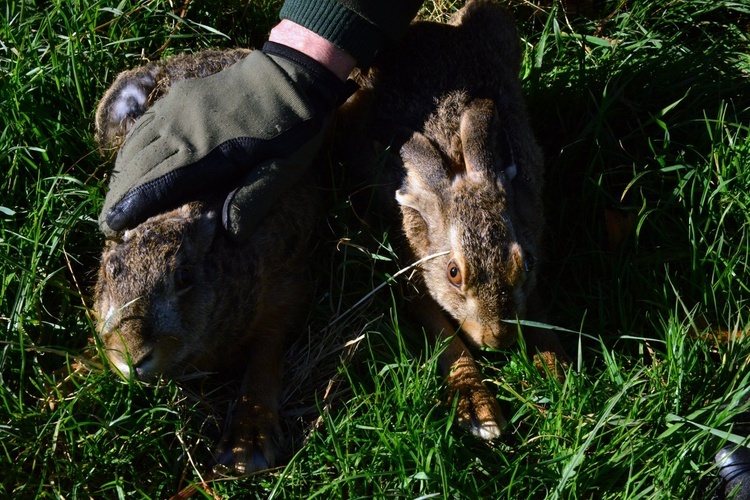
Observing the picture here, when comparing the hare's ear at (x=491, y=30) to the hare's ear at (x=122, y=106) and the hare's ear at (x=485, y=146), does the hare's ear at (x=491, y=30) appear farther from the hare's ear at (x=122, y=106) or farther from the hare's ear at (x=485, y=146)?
the hare's ear at (x=122, y=106)

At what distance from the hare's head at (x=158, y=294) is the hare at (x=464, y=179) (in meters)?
1.15

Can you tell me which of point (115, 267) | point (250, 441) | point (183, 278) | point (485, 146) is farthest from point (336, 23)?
point (250, 441)

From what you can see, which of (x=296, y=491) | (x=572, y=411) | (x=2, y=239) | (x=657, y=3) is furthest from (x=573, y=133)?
(x=2, y=239)

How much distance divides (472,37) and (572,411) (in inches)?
91.8

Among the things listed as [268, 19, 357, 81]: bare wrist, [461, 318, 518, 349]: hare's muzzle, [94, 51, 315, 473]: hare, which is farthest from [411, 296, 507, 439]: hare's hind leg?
[268, 19, 357, 81]: bare wrist

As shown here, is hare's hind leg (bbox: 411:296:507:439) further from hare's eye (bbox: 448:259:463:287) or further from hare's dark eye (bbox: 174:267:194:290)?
hare's dark eye (bbox: 174:267:194:290)

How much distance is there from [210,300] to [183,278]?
17 cm

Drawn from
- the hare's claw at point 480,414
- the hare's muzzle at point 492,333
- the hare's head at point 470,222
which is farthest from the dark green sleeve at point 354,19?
the hare's claw at point 480,414

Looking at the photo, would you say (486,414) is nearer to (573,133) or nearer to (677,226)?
(677,226)

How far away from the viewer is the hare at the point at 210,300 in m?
4.15

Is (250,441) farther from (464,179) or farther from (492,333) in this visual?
(464,179)

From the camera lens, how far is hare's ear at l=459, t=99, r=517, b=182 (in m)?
4.76

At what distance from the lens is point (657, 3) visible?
6062 millimetres

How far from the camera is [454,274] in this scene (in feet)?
15.2
